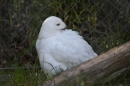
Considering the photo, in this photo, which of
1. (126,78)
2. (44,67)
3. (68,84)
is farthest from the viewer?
(44,67)

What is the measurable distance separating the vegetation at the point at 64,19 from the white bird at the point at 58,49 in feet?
2.52

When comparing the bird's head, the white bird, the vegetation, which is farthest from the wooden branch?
the vegetation

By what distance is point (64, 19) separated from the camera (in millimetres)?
5773

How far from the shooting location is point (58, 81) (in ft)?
12.9

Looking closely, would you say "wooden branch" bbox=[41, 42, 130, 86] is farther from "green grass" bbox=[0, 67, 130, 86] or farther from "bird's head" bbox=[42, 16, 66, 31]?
"bird's head" bbox=[42, 16, 66, 31]

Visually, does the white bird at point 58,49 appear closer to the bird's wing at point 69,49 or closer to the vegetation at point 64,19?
the bird's wing at point 69,49

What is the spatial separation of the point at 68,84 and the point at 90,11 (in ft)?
6.75

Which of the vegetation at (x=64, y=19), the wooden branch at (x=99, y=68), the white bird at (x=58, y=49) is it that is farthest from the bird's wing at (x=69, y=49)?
the vegetation at (x=64, y=19)

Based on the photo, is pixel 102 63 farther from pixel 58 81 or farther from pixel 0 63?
pixel 0 63

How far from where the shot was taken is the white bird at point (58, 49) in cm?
464

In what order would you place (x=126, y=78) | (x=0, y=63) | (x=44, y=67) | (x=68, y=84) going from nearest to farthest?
(x=68, y=84) < (x=126, y=78) < (x=44, y=67) < (x=0, y=63)

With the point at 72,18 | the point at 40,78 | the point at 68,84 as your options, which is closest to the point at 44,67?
the point at 40,78

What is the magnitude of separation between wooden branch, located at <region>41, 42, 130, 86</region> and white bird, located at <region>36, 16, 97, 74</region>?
519 mm

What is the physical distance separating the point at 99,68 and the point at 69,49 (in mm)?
→ 722
